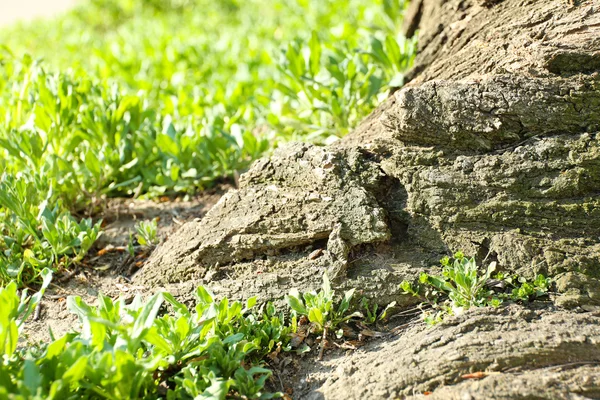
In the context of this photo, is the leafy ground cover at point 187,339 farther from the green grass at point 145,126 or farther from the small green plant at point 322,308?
the green grass at point 145,126

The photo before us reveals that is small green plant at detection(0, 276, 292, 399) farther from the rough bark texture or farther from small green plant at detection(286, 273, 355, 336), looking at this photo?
the rough bark texture

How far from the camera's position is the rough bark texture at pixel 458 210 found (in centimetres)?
250

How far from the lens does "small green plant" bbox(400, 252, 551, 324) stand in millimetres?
2670

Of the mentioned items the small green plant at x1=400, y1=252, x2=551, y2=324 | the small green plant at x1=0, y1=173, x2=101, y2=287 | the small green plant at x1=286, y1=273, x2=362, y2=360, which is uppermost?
the small green plant at x1=0, y1=173, x2=101, y2=287

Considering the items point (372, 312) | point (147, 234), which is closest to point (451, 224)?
point (372, 312)

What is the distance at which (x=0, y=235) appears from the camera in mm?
3404

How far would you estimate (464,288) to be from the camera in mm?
2660

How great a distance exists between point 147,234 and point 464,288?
6.07 ft

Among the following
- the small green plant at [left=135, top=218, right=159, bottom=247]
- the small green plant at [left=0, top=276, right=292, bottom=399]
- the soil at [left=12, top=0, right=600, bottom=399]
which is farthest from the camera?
the small green plant at [left=135, top=218, right=159, bottom=247]

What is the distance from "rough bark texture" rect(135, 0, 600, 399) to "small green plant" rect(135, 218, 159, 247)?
0.33 m

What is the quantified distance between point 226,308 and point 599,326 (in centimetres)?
159

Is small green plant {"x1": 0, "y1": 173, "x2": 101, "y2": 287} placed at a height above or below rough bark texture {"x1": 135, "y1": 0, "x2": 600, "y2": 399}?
above

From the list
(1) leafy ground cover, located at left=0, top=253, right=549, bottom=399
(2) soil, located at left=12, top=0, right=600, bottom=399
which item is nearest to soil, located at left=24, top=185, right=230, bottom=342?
(2) soil, located at left=12, top=0, right=600, bottom=399

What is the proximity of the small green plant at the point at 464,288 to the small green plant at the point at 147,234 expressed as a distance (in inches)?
61.1
